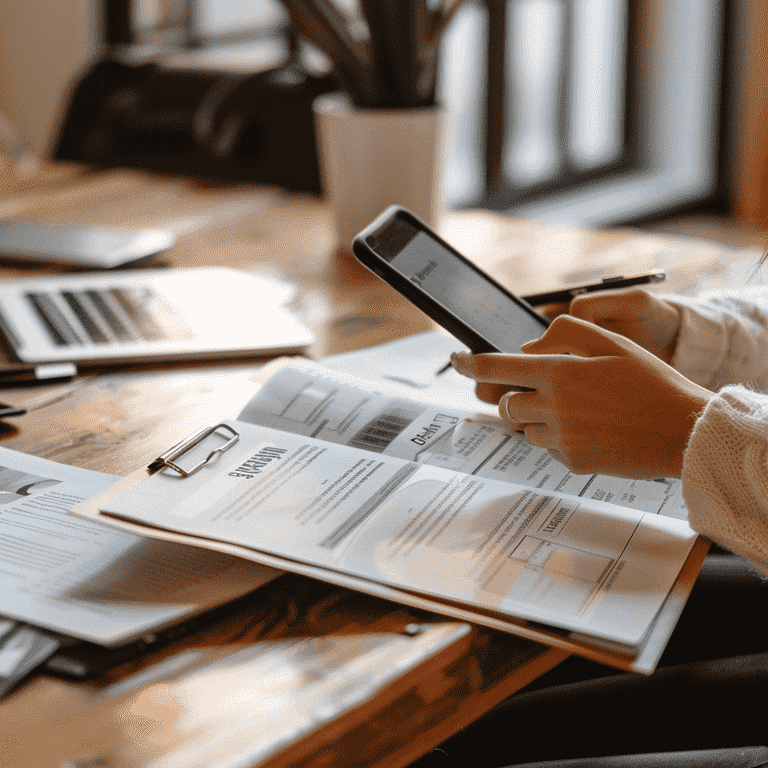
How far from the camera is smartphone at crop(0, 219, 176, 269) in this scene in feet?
3.84

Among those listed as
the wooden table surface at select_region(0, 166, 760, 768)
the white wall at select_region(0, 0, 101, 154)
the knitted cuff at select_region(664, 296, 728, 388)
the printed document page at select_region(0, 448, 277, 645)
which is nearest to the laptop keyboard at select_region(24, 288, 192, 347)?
the wooden table surface at select_region(0, 166, 760, 768)

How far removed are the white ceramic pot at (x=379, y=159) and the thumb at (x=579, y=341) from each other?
59 cm

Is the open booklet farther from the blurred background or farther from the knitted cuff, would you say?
the blurred background

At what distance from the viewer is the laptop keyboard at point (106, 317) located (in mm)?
940

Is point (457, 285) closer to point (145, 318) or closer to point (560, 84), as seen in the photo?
point (145, 318)

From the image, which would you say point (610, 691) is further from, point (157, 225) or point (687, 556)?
point (157, 225)

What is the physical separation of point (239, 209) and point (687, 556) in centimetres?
105

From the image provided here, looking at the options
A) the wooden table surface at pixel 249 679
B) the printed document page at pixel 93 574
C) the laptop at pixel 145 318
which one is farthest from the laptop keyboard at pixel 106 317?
the printed document page at pixel 93 574

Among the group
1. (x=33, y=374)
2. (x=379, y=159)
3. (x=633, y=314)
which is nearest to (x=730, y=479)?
(x=633, y=314)

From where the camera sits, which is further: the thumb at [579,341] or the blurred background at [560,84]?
the blurred background at [560,84]

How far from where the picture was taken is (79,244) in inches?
47.6

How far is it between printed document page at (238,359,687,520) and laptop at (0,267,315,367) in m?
0.15

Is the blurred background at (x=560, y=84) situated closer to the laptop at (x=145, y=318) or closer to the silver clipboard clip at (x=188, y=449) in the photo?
the laptop at (x=145, y=318)

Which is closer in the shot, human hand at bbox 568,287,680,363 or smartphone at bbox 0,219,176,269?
human hand at bbox 568,287,680,363
